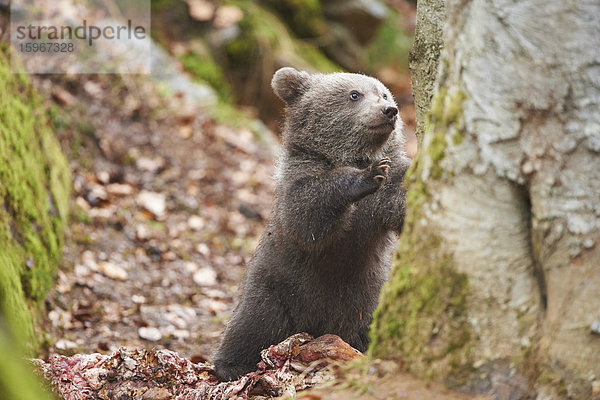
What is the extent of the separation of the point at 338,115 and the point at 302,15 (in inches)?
349

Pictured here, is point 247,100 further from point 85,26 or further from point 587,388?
point 587,388

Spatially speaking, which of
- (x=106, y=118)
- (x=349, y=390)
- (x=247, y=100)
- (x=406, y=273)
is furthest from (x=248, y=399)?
(x=247, y=100)

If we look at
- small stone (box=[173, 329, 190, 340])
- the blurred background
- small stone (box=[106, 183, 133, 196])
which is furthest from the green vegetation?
the blurred background

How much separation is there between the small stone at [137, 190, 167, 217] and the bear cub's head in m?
3.32

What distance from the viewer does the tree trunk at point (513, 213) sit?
264cm

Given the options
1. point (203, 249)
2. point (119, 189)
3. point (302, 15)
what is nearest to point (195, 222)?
point (203, 249)

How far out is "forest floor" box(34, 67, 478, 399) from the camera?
593cm

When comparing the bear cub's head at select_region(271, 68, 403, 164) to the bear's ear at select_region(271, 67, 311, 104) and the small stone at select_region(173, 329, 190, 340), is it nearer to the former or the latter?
the bear's ear at select_region(271, 67, 311, 104)

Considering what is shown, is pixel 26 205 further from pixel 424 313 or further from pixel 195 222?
pixel 424 313

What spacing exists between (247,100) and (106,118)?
135 inches

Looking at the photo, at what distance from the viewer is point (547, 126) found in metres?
2.67

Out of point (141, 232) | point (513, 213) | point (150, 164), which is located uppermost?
point (513, 213)

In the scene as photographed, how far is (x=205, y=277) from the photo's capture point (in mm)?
7352

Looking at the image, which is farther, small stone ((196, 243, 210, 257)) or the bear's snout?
small stone ((196, 243, 210, 257))
